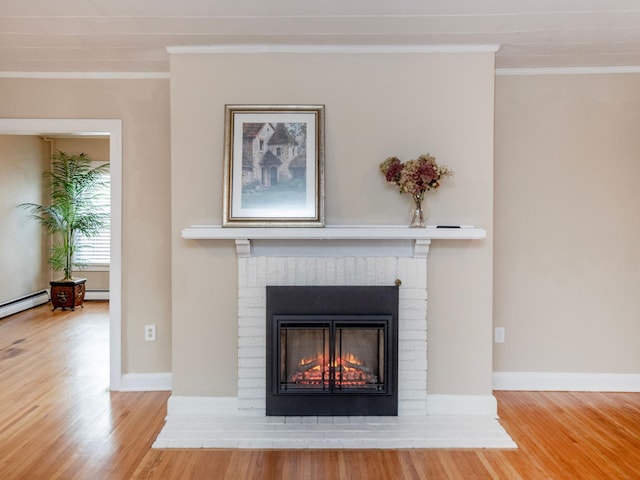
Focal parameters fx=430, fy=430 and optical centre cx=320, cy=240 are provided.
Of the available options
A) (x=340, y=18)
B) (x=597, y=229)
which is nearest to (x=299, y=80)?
(x=340, y=18)

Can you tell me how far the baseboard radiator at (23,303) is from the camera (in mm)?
5328

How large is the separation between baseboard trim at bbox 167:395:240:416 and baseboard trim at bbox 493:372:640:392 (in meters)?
1.95

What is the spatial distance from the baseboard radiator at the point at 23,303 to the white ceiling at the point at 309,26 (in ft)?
11.9

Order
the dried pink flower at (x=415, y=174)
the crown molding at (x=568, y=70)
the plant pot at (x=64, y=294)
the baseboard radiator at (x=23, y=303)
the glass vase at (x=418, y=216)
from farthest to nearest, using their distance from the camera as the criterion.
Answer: the plant pot at (x=64, y=294), the baseboard radiator at (x=23, y=303), the crown molding at (x=568, y=70), the glass vase at (x=418, y=216), the dried pink flower at (x=415, y=174)

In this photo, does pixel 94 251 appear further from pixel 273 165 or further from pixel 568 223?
pixel 568 223

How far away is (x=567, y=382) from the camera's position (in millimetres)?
3223

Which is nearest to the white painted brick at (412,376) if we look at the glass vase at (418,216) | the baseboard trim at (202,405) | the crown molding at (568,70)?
the glass vase at (418,216)

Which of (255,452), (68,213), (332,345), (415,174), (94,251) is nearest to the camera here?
(255,452)

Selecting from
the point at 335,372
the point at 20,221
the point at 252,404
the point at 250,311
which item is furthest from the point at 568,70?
the point at 20,221

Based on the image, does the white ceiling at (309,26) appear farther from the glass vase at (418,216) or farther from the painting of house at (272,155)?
the glass vase at (418,216)

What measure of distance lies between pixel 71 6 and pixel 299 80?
1.28 meters

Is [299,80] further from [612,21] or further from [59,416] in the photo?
[59,416]

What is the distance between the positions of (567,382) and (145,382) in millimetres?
3169

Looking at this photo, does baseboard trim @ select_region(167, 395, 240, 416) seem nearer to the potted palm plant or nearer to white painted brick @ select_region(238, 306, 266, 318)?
white painted brick @ select_region(238, 306, 266, 318)
